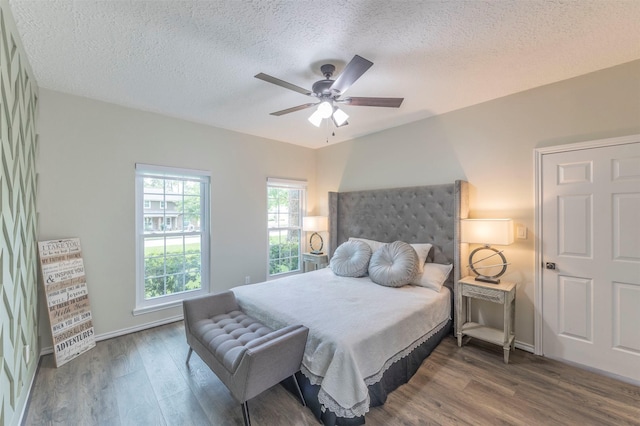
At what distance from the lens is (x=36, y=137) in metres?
2.54

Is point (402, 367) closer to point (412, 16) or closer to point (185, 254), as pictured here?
point (412, 16)

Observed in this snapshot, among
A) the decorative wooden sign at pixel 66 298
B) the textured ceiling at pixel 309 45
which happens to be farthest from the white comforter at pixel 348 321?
the textured ceiling at pixel 309 45

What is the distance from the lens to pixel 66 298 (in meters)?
2.63

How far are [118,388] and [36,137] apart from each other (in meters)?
2.46

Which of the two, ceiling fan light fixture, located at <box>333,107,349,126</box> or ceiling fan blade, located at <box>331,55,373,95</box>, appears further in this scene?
ceiling fan light fixture, located at <box>333,107,349,126</box>

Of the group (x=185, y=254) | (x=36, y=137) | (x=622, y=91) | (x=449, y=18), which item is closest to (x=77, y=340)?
(x=185, y=254)

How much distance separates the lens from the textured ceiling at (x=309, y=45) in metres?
1.64

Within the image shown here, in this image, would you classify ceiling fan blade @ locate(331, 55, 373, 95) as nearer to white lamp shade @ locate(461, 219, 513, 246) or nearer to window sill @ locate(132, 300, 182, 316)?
white lamp shade @ locate(461, 219, 513, 246)

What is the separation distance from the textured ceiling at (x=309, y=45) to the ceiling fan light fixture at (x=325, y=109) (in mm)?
300

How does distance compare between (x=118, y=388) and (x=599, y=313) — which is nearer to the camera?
(x=118, y=388)

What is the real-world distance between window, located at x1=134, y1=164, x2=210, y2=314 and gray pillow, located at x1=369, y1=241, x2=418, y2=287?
2374 millimetres

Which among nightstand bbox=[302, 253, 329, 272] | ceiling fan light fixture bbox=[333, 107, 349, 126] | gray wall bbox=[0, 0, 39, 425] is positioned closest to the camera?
gray wall bbox=[0, 0, 39, 425]

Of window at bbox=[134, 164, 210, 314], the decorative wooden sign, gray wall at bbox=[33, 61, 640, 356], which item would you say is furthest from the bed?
the decorative wooden sign

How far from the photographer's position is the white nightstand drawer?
8.30 ft
